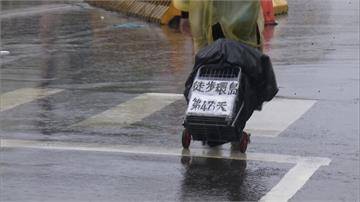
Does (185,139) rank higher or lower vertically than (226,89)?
lower

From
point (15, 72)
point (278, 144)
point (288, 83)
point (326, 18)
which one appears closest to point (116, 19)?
point (326, 18)

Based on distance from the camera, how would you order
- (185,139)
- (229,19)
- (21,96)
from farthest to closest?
(21,96)
(185,139)
(229,19)

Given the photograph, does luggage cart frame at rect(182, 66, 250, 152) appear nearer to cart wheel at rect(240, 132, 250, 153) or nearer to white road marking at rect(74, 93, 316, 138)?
cart wheel at rect(240, 132, 250, 153)

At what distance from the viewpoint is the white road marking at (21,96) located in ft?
36.6

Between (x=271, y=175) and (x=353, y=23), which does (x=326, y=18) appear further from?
(x=271, y=175)

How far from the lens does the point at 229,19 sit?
8.38 meters

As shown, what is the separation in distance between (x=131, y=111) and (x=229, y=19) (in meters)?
2.56

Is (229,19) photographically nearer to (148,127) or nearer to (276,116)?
(148,127)

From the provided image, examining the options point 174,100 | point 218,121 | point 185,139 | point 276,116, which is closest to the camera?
point 218,121

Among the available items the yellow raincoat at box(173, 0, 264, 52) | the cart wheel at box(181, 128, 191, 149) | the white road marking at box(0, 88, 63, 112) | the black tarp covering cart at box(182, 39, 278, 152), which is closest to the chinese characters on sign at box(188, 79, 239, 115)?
the black tarp covering cart at box(182, 39, 278, 152)

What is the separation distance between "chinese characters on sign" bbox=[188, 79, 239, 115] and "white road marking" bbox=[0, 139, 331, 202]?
0.47 metres

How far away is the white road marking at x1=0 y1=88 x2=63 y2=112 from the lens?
11.2 metres

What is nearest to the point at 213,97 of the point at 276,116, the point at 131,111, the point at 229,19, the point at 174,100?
the point at 229,19

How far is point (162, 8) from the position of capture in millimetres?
21031
